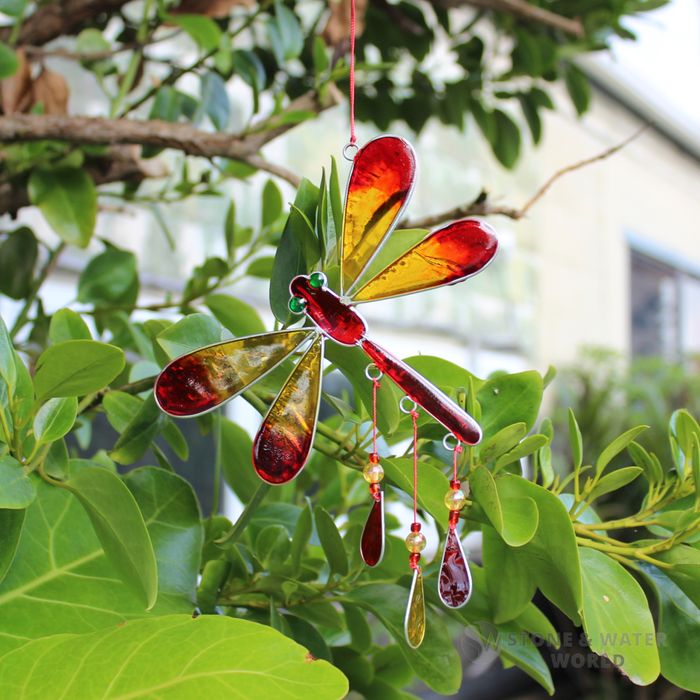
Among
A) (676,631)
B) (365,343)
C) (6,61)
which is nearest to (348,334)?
(365,343)

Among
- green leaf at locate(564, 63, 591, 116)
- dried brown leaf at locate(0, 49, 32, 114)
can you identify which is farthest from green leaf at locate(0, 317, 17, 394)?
green leaf at locate(564, 63, 591, 116)

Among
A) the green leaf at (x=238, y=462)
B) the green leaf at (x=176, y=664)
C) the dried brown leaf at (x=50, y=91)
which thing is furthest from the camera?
the dried brown leaf at (x=50, y=91)

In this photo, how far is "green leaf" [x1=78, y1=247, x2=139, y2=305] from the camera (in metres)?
0.38

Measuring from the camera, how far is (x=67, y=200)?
1.17ft

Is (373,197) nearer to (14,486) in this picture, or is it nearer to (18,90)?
(14,486)

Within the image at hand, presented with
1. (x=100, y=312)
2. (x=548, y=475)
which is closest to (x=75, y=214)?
(x=100, y=312)

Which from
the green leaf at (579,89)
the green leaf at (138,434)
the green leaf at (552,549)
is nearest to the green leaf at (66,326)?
the green leaf at (138,434)

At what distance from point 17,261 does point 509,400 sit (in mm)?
270

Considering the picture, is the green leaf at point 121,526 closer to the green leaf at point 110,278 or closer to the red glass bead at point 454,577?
the red glass bead at point 454,577

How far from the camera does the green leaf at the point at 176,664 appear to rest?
0.52 ft

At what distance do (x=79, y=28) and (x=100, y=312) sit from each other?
0.61 ft

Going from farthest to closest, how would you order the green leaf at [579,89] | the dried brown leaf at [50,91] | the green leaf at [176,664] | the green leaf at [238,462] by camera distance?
1. the green leaf at [579,89]
2. the dried brown leaf at [50,91]
3. the green leaf at [238,462]
4. the green leaf at [176,664]

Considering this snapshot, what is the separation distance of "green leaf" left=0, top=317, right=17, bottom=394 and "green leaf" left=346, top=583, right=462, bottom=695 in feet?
0.40

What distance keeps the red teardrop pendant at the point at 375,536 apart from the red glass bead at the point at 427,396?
35 millimetres
